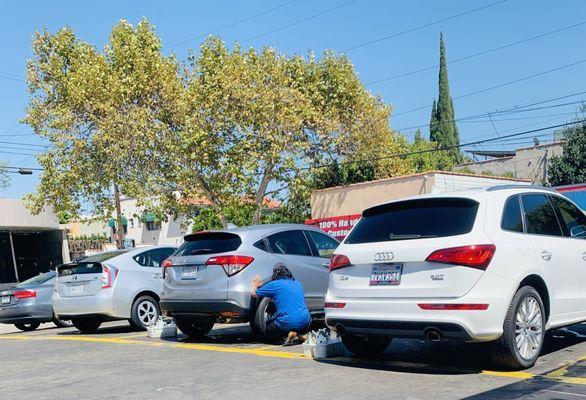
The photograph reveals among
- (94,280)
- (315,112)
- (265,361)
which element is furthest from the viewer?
(315,112)

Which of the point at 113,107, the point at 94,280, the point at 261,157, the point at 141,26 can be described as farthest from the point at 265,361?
the point at 141,26

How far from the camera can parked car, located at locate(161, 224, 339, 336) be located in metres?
9.21

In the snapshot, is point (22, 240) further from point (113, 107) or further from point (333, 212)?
point (333, 212)

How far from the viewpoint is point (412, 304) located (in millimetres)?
6430

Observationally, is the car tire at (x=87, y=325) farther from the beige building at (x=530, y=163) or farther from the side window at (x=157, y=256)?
the beige building at (x=530, y=163)

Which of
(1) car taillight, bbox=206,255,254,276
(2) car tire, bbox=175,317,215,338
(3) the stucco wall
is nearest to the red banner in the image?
(3) the stucco wall

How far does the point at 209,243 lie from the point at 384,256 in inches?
147

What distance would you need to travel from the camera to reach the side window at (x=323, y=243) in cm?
1046

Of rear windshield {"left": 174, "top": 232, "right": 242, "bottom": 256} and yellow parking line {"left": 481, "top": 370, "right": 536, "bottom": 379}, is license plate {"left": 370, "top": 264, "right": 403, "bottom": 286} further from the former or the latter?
rear windshield {"left": 174, "top": 232, "right": 242, "bottom": 256}

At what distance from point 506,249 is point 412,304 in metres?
1.03

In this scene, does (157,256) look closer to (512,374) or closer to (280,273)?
(280,273)

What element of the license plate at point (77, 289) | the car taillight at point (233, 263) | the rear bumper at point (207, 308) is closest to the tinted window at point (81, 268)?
the license plate at point (77, 289)

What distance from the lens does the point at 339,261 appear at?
23.8 feet

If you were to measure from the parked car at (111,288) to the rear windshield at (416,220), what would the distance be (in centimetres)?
592
